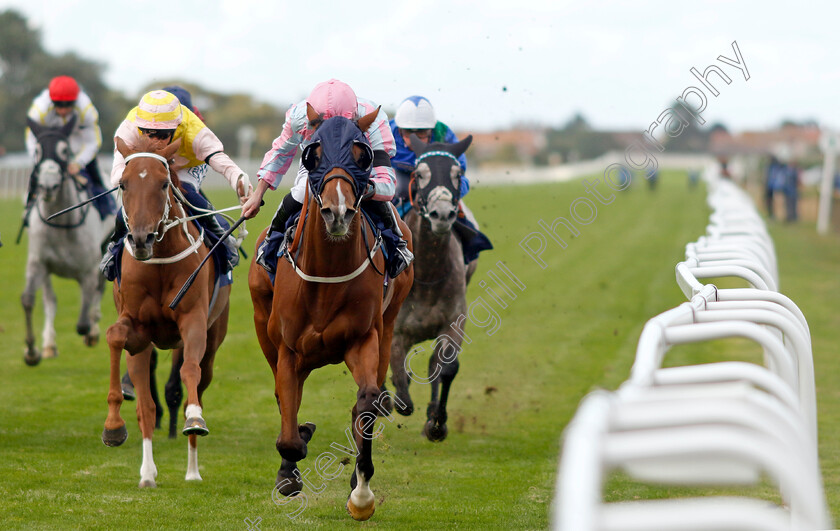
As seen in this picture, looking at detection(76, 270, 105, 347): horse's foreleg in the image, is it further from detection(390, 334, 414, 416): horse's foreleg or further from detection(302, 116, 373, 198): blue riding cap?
detection(302, 116, 373, 198): blue riding cap

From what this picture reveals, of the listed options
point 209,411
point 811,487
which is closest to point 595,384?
point 209,411

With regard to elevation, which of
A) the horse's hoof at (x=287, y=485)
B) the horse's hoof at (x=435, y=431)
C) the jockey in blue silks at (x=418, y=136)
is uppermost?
the jockey in blue silks at (x=418, y=136)

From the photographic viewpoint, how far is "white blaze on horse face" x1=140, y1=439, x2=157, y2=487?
553 centimetres

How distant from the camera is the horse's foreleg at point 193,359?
5164 mm

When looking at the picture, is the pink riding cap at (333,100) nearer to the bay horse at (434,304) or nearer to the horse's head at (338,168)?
the horse's head at (338,168)

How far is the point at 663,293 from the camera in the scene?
15.8 meters

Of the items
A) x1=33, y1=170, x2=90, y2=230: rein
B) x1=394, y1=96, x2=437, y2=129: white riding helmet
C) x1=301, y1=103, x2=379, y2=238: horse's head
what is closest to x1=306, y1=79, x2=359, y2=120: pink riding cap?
x1=301, y1=103, x2=379, y2=238: horse's head

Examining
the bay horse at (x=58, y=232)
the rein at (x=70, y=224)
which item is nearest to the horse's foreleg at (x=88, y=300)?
the bay horse at (x=58, y=232)

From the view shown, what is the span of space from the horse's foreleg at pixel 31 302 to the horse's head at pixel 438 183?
4262mm

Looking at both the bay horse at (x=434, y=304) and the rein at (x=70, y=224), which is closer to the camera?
the bay horse at (x=434, y=304)

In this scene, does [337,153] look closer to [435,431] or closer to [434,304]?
[434,304]

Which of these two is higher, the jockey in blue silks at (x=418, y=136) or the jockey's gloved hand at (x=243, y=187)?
the jockey in blue silks at (x=418, y=136)

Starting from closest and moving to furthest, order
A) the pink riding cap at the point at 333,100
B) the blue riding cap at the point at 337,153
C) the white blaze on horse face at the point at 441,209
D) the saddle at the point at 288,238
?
1. the blue riding cap at the point at 337,153
2. the pink riding cap at the point at 333,100
3. the saddle at the point at 288,238
4. the white blaze on horse face at the point at 441,209

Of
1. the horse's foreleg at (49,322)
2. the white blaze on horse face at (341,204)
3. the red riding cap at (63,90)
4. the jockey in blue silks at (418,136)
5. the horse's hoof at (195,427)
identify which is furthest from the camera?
the horse's foreleg at (49,322)
